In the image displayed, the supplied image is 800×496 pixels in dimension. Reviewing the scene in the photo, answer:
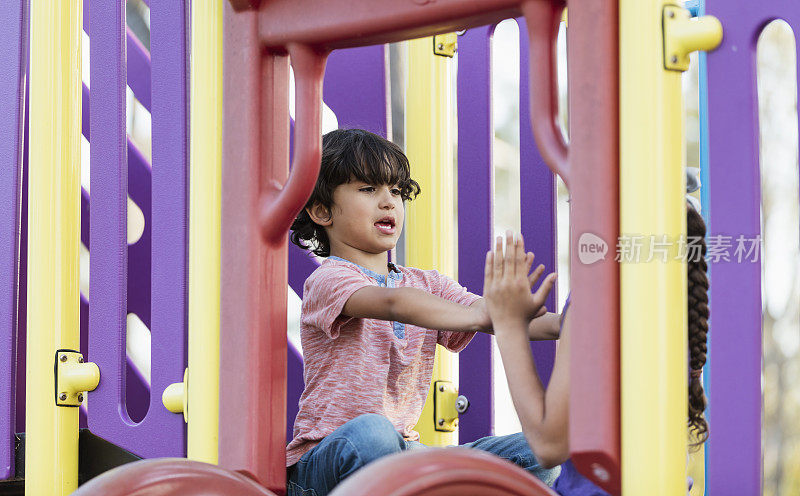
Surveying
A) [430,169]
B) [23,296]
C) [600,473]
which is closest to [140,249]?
[23,296]

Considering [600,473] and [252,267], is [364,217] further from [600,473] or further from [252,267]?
[600,473]

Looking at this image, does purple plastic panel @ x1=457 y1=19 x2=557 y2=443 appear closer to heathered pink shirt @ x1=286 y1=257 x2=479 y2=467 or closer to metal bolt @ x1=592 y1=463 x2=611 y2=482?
heathered pink shirt @ x1=286 y1=257 x2=479 y2=467

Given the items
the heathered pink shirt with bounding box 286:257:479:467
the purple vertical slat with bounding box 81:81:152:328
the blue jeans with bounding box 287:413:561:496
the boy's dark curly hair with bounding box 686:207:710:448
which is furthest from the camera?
the purple vertical slat with bounding box 81:81:152:328

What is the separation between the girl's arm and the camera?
1.27 m

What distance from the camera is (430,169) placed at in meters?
2.14

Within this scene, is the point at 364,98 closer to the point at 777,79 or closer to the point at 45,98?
the point at 45,98

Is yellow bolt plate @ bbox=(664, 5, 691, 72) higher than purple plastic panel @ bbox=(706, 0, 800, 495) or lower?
higher

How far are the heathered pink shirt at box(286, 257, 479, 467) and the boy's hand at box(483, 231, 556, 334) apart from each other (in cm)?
35

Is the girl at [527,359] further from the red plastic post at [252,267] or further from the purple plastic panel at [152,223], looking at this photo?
the purple plastic panel at [152,223]

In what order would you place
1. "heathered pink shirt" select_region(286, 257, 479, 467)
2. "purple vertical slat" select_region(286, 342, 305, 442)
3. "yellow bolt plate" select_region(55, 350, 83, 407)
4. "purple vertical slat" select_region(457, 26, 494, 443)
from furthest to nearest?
"purple vertical slat" select_region(286, 342, 305, 442) → "purple vertical slat" select_region(457, 26, 494, 443) → "yellow bolt plate" select_region(55, 350, 83, 407) → "heathered pink shirt" select_region(286, 257, 479, 467)

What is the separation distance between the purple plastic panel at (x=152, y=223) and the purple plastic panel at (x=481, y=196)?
64 centimetres

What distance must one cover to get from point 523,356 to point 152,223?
28.8 inches

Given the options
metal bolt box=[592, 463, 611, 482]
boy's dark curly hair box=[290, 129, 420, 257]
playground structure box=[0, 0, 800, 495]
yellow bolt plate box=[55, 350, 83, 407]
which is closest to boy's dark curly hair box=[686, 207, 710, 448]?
playground structure box=[0, 0, 800, 495]

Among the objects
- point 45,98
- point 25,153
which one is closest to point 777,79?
point 45,98
